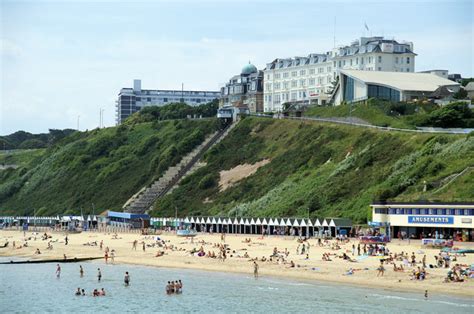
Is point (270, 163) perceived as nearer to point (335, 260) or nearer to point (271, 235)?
point (271, 235)

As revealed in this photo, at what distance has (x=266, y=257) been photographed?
74750mm

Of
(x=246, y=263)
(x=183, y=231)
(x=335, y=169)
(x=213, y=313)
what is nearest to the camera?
(x=213, y=313)

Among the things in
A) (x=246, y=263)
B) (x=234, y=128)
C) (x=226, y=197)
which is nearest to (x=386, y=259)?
(x=246, y=263)

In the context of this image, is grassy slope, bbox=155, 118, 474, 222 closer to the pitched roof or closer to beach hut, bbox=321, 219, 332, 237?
beach hut, bbox=321, 219, 332, 237

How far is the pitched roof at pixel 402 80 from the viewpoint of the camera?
134000 mm

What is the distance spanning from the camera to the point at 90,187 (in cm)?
15288

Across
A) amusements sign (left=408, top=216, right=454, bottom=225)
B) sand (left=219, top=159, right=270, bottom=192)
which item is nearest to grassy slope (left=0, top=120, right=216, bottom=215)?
sand (left=219, top=159, right=270, bottom=192)

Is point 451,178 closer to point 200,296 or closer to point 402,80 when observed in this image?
point 200,296

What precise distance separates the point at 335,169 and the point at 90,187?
2283 inches

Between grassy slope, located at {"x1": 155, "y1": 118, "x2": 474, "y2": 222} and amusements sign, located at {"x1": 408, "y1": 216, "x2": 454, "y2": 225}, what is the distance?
10.0 ft

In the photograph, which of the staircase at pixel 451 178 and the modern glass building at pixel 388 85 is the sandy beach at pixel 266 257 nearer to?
the staircase at pixel 451 178

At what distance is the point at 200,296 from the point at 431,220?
2468 centimetres

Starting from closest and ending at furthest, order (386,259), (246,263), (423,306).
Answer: (423,306) → (386,259) → (246,263)

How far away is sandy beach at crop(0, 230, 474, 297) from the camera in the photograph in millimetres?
59094
